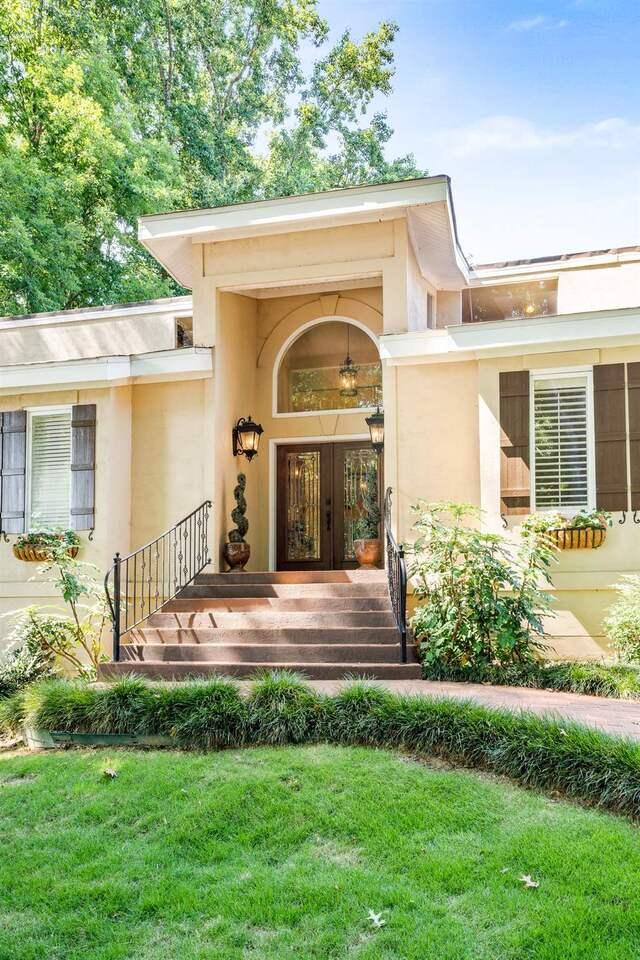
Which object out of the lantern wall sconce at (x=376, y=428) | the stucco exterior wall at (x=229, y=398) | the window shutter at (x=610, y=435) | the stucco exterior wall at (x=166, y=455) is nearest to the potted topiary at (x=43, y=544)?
the stucco exterior wall at (x=166, y=455)

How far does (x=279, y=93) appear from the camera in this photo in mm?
24062

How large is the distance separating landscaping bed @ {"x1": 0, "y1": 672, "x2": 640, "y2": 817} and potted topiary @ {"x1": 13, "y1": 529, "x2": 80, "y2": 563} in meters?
3.12

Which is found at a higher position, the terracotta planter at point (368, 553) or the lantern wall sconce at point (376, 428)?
the lantern wall sconce at point (376, 428)

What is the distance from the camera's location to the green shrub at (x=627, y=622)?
26.9ft

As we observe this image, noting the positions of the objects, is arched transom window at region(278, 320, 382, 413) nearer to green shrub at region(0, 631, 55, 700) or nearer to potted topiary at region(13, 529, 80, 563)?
potted topiary at region(13, 529, 80, 563)

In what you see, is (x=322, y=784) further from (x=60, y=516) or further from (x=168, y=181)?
(x=168, y=181)

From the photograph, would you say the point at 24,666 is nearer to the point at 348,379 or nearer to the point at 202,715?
the point at 202,715

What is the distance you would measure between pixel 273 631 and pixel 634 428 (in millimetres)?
4553

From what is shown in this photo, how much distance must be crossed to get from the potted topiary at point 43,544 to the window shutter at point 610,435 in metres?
6.41

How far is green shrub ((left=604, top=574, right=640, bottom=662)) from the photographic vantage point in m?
8.21

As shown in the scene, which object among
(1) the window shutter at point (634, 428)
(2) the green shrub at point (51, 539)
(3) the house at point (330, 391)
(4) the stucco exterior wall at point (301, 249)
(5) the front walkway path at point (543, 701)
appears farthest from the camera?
(4) the stucco exterior wall at point (301, 249)

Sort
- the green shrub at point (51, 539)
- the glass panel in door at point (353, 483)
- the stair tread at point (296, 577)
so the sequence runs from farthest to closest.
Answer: the glass panel in door at point (353, 483) → the green shrub at point (51, 539) → the stair tread at point (296, 577)

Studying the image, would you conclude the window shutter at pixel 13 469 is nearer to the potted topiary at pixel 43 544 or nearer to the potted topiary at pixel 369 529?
the potted topiary at pixel 43 544

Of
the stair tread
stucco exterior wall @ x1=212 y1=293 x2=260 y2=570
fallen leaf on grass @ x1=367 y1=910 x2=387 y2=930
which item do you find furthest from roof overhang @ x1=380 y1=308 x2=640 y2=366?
fallen leaf on grass @ x1=367 y1=910 x2=387 y2=930
